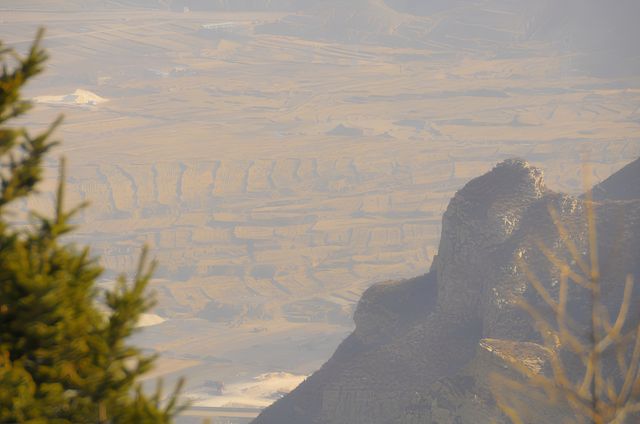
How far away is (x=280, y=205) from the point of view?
182625 mm

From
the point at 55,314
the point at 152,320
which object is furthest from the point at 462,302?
the point at 152,320

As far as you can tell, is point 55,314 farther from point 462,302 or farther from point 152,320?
point 152,320

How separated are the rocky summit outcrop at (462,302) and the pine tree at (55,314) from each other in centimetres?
1988

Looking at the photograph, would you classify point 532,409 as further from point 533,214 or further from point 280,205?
point 280,205

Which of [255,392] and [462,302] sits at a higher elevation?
[462,302]

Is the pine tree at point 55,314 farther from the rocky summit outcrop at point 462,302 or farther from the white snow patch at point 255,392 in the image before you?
the white snow patch at point 255,392

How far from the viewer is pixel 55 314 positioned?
7.40 m

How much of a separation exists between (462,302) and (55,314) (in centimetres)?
2539

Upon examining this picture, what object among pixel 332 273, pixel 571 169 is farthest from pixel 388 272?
pixel 571 169

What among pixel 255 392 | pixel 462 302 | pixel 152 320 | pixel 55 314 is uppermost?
pixel 55 314

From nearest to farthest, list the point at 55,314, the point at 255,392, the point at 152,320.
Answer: the point at 55,314, the point at 255,392, the point at 152,320

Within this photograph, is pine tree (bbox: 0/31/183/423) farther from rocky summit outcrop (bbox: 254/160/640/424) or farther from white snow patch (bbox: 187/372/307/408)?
white snow patch (bbox: 187/372/307/408)

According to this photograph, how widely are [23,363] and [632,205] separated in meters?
29.6

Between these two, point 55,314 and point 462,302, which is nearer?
point 55,314
